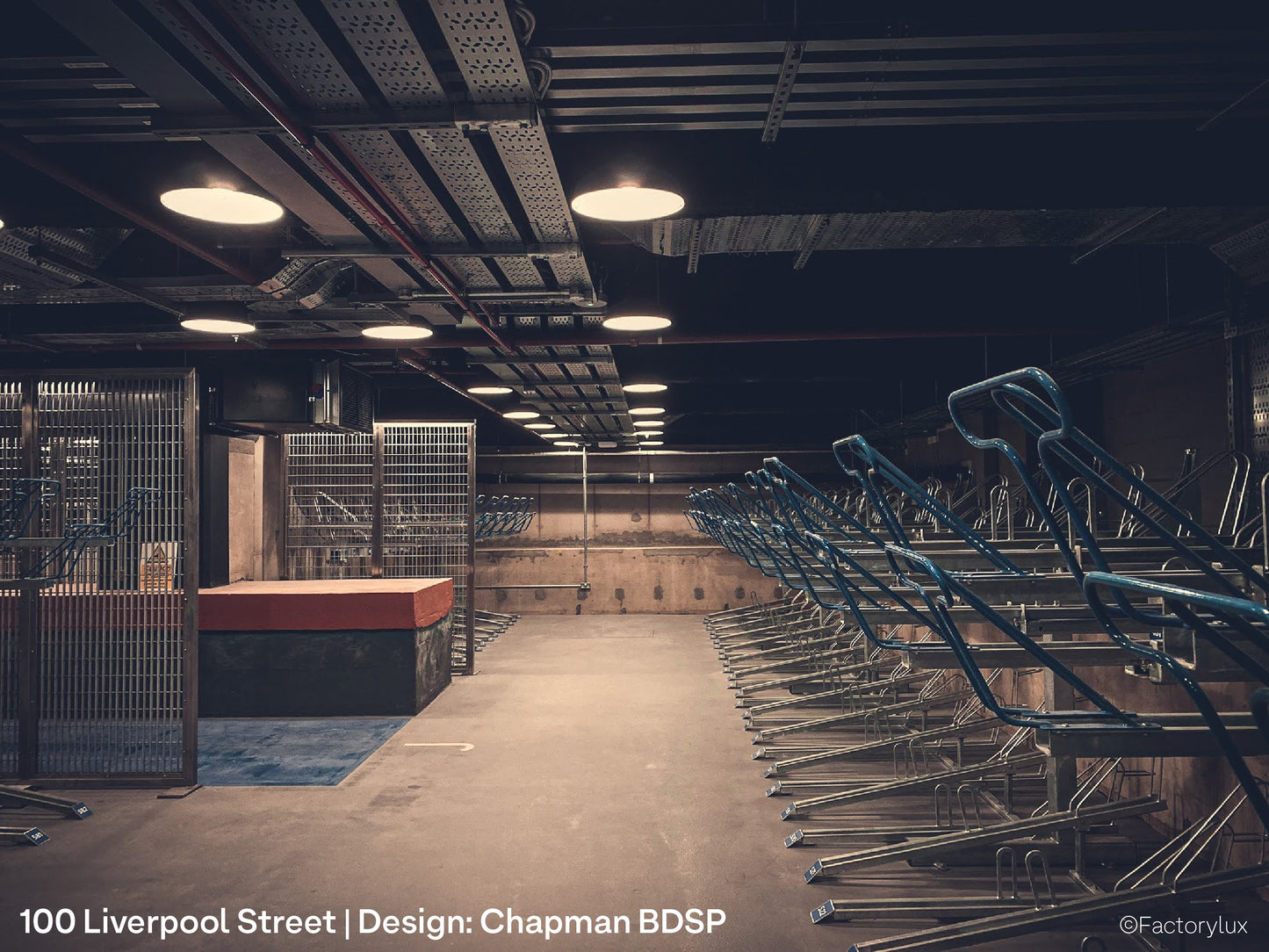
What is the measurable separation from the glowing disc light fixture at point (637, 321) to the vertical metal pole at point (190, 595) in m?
2.37

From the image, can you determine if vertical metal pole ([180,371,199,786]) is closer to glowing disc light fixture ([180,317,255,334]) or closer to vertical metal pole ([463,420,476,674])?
glowing disc light fixture ([180,317,255,334])

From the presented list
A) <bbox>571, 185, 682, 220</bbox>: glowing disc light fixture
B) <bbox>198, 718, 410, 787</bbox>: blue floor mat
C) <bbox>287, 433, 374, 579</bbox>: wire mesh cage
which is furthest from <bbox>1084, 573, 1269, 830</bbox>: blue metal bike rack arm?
<bbox>287, 433, 374, 579</bbox>: wire mesh cage

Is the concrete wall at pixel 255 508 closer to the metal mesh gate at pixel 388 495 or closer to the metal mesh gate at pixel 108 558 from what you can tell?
the metal mesh gate at pixel 388 495

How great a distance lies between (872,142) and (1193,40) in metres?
1.02

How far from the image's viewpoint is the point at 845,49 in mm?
2492

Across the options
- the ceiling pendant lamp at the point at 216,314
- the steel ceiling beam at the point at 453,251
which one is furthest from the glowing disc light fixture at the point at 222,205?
the ceiling pendant lamp at the point at 216,314

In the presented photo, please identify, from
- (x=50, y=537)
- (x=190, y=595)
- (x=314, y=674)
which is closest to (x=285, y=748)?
(x=314, y=674)

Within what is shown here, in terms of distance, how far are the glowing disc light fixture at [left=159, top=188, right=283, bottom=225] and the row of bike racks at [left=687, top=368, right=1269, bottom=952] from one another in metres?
2.10

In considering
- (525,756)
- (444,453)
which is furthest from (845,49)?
(444,453)

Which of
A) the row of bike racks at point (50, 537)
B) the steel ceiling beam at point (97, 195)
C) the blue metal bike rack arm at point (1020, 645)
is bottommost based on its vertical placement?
the blue metal bike rack arm at point (1020, 645)

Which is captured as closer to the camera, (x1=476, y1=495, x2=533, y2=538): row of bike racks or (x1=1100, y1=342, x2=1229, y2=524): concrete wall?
(x1=1100, y1=342, x2=1229, y2=524): concrete wall

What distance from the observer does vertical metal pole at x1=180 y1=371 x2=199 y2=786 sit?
4652mm

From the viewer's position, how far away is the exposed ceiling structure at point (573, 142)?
232cm

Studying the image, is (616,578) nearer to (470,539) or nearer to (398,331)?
(470,539)
